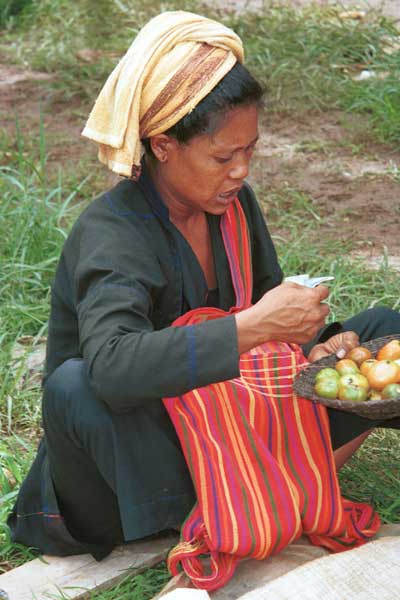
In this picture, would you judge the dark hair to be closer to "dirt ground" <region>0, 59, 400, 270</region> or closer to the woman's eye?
the woman's eye

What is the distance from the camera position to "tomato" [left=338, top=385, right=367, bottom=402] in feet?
8.84

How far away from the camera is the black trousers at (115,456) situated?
2.60m

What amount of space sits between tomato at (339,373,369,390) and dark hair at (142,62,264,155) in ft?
2.44

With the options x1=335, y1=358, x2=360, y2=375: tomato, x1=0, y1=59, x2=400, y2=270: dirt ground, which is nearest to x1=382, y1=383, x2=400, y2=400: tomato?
x1=335, y1=358, x2=360, y2=375: tomato

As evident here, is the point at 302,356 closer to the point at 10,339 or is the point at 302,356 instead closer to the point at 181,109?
the point at 181,109

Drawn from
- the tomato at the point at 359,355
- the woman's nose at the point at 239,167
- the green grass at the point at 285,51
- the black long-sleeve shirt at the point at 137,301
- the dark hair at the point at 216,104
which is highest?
the dark hair at the point at 216,104

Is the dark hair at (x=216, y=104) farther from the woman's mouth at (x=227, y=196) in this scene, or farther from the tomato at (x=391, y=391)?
the tomato at (x=391, y=391)

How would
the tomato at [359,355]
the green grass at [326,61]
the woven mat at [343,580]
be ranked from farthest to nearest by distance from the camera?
the green grass at [326,61], the tomato at [359,355], the woven mat at [343,580]

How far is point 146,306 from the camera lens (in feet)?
8.55

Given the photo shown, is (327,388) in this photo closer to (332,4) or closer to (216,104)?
(216,104)

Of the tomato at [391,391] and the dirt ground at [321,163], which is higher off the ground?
the tomato at [391,391]

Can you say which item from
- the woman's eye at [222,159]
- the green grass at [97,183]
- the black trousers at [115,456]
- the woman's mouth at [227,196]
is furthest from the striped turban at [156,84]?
the green grass at [97,183]

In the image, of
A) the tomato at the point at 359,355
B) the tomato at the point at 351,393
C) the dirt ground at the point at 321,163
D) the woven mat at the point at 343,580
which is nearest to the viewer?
the woven mat at the point at 343,580

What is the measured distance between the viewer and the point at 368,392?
9.12 ft
